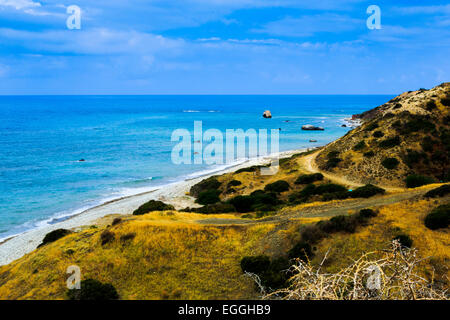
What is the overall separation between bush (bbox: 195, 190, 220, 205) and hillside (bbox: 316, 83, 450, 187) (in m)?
16.7

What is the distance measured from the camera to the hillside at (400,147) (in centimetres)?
4485

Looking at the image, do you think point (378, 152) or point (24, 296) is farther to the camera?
point (378, 152)

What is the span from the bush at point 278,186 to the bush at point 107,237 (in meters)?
24.4

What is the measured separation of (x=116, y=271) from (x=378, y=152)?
135 ft

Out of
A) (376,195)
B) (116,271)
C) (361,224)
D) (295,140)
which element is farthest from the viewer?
(295,140)

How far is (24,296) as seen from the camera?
62.4 ft

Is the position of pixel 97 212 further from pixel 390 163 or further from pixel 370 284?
pixel 370 284

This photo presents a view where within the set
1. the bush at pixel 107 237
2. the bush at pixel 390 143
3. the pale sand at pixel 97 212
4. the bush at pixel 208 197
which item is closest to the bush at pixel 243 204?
the bush at pixel 208 197

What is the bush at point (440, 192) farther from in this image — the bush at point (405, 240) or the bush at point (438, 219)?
the bush at point (405, 240)

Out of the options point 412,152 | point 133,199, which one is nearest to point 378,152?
point 412,152

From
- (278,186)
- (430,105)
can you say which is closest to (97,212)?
(278,186)

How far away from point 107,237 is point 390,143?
139 feet
